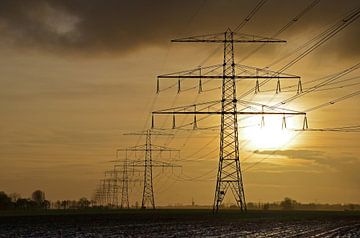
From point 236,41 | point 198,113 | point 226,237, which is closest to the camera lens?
point 226,237

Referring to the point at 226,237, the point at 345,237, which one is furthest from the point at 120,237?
the point at 345,237

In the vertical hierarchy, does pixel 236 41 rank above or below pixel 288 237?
above

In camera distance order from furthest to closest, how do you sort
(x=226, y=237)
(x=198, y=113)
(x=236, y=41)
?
1. (x=236, y=41)
2. (x=198, y=113)
3. (x=226, y=237)

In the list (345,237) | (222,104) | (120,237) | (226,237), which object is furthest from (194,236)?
(222,104)

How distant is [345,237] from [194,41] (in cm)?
2084

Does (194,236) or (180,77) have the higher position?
(180,77)

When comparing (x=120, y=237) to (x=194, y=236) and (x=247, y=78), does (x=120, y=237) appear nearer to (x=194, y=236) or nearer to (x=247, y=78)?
(x=194, y=236)

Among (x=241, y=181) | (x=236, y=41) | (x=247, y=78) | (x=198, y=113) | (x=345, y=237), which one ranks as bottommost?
(x=345, y=237)

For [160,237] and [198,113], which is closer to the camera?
→ [160,237]

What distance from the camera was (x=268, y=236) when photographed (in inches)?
1624

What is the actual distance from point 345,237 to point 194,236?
913 centimetres

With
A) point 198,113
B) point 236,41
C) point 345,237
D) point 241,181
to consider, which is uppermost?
point 236,41

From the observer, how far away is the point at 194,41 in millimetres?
53094

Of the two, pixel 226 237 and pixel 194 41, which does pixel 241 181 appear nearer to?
pixel 194 41
